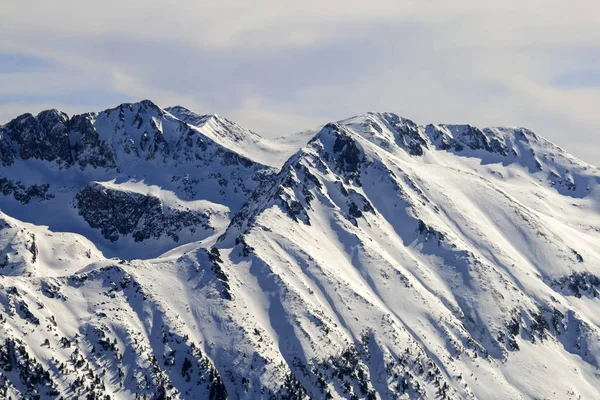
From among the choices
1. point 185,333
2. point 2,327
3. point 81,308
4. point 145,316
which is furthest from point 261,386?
point 2,327

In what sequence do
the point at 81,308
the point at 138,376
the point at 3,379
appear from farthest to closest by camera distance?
the point at 81,308
the point at 138,376
the point at 3,379

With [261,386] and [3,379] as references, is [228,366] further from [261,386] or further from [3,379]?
[3,379]

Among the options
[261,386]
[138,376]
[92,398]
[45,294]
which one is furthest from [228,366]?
[45,294]

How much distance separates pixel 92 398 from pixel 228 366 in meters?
35.3

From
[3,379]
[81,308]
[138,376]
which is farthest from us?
[81,308]

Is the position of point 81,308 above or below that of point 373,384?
above

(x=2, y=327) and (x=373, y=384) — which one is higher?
(x=2, y=327)

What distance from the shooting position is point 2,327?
168m

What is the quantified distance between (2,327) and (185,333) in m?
44.4

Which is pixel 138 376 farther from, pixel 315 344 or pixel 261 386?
pixel 315 344

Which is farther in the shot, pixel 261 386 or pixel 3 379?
pixel 261 386

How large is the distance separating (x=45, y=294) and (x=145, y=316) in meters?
26.4

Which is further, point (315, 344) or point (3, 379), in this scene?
point (315, 344)

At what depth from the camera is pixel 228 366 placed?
599ft
